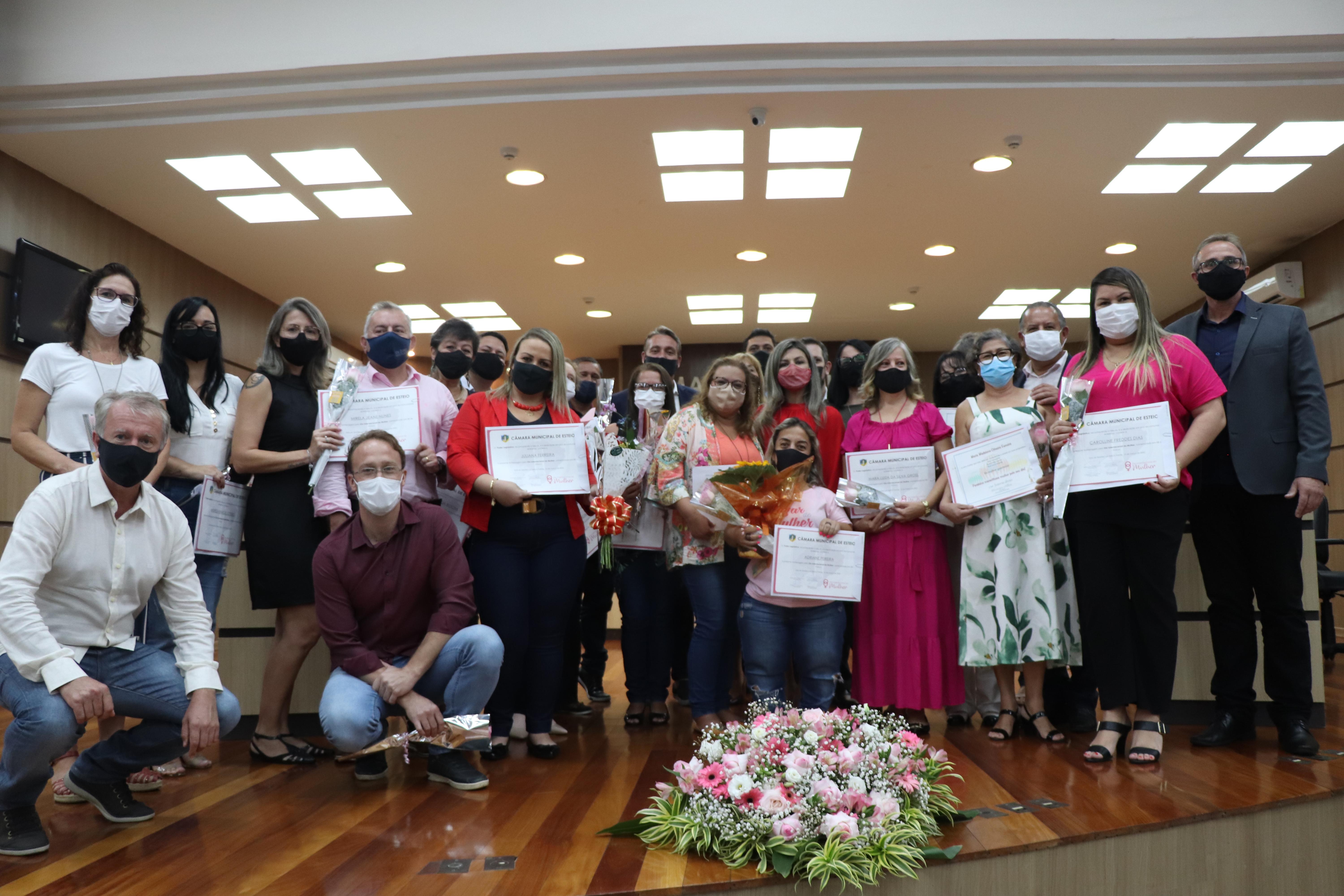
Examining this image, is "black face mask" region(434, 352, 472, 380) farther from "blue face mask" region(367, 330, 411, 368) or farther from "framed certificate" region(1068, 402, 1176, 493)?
"framed certificate" region(1068, 402, 1176, 493)

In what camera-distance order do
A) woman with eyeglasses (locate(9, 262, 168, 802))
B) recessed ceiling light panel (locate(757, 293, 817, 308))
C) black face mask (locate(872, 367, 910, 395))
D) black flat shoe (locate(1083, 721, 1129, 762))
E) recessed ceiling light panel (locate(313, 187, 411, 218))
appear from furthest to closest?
recessed ceiling light panel (locate(757, 293, 817, 308)) < recessed ceiling light panel (locate(313, 187, 411, 218)) < black face mask (locate(872, 367, 910, 395)) < black flat shoe (locate(1083, 721, 1129, 762)) < woman with eyeglasses (locate(9, 262, 168, 802))

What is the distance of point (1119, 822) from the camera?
90.4 inches

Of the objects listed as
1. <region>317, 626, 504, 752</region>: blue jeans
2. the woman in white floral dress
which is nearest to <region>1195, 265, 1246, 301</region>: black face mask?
the woman in white floral dress

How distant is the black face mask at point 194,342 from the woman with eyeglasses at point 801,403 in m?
2.02

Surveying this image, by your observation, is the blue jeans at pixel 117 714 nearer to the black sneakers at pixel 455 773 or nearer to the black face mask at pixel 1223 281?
the black sneakers at pixel 455 773

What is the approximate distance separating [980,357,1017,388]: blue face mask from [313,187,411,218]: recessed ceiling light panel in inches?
175

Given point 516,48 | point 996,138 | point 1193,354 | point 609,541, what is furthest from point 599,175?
point 1193,354

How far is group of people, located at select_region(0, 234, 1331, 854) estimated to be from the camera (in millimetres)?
2516

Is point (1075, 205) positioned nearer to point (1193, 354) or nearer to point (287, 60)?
point (1193, 354)

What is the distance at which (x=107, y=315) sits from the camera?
301 centimetres

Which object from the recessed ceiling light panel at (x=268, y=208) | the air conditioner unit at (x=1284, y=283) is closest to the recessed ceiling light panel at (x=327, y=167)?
the recessed ceiling light panel at (x=268, y=208)

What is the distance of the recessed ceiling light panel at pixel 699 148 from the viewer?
18.4 ft

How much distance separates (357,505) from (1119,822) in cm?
261

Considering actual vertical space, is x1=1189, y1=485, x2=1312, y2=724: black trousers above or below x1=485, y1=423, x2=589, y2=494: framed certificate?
below
